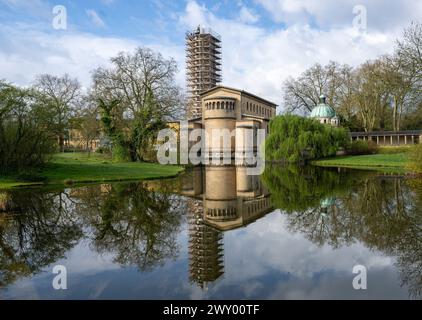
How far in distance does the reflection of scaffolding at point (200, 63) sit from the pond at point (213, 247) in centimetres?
6626

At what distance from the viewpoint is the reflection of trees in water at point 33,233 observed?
7664 millimetres

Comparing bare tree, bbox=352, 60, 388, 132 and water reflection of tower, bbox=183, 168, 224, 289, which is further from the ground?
bare tree, bbox=352, 60, 388, 132

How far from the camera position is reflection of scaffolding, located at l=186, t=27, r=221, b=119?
3179 inches

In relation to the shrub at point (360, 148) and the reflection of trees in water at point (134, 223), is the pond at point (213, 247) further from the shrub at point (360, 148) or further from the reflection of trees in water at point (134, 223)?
the shrub at point (360, 148)

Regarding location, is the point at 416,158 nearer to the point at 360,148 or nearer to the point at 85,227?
the point at 85,227

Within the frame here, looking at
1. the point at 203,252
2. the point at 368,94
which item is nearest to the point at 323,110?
the point at 368,94

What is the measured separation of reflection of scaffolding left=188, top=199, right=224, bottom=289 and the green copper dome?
181ft

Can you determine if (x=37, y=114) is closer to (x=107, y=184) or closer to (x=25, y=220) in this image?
(x=107, y=184)

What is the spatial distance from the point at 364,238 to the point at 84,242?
7506mm

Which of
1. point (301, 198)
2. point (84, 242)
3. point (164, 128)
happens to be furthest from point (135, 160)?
point (84, 242)

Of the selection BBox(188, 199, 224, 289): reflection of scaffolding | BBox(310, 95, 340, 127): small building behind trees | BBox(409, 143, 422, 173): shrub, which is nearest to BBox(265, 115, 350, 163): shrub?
BBox(409, 143, 422, 173): shrub

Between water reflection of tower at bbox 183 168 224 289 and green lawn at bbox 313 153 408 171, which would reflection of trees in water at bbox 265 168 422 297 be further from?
green lawn at bbox 313 153 408 171

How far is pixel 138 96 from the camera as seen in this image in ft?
132
